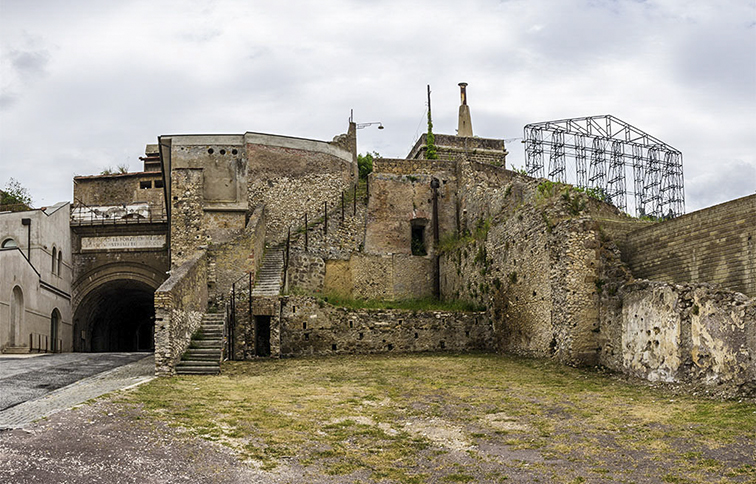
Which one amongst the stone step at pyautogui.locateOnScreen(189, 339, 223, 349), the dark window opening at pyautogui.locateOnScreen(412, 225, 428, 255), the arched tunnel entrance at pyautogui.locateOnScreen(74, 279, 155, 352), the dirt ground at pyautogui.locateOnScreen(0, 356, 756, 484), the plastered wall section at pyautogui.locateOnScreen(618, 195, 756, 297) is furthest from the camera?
the arched tunnel entrance at pyautogui.locateOnScreen(74, 279, 155, 352)

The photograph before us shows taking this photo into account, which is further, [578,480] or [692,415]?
[692,415]

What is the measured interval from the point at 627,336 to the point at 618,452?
6.92m

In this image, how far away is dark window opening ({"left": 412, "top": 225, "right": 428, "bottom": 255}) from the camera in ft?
94.1

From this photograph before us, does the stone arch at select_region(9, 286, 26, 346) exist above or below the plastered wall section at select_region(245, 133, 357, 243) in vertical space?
below

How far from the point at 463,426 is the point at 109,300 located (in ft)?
85.9

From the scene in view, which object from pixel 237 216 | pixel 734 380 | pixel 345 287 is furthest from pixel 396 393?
pixel 237 216

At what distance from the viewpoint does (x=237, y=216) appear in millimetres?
27547

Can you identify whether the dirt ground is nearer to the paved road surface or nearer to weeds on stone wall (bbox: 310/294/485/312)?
the paved road surface

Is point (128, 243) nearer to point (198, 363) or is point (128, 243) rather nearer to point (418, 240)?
point (418, 240)

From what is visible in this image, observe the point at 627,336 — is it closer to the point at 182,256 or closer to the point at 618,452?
the point at 618,452

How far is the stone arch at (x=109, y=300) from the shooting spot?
31469mm

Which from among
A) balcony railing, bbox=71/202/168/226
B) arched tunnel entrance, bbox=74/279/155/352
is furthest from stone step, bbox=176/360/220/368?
arched tunnel entrance, bbox=74/279/155/352

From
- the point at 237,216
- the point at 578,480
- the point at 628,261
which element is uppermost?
the point at 237,216

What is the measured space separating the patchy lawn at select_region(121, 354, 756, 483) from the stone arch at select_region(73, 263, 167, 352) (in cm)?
1571
